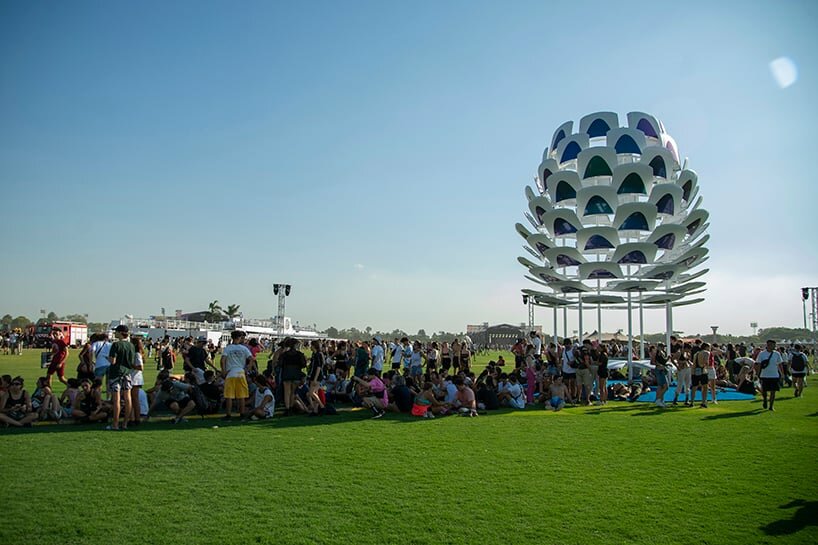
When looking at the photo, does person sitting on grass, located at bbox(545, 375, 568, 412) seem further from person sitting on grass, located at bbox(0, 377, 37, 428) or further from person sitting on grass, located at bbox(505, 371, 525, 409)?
person sitting on grass, located at bbox(0, 377, 37, 428)

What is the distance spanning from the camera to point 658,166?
24.5 m

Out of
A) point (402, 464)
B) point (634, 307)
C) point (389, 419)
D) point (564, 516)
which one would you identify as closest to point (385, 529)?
point (564, 516)

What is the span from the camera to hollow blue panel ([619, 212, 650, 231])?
2381 centimetres

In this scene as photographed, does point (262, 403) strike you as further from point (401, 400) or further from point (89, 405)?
point (89, 405)

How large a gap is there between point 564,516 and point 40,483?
20.2 feet

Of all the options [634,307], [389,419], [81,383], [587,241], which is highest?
[587,241]

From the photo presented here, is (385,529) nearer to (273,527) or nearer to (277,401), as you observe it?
(273,527)

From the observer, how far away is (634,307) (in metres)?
26.5

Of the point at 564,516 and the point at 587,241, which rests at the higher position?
the point at 587,241

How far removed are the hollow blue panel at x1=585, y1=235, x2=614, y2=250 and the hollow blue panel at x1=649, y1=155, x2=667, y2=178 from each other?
11.4ft

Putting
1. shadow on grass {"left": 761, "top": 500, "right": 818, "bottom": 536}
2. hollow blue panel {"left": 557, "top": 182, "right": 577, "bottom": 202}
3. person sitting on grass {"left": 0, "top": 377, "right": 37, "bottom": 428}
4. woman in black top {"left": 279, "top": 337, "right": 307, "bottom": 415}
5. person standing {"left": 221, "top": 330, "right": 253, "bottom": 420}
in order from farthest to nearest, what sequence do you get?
hollow blue panel {"left": 557, "top": 182, "right": 577, "bottom": 202} < woman in black top {"left": 279, "top": 337, "right": 307, "bottom": 415} < person standing {"left": 221, "top": 330, "right": 253, "bottom": 420} < person sitting on grass {"left": 0, "top": 377, "right": 37, "bottom": 428} < shadow on grass {"left": 761, "top": 500, "right": 818, "bottom": 536}

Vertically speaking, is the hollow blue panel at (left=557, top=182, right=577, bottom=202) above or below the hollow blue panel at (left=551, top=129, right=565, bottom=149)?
below

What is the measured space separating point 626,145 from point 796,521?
21018 mm

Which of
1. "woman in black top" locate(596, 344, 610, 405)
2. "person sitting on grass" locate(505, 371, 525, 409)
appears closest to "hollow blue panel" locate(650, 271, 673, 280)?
"woman in black top" locate(596, 344, 610, 405)
